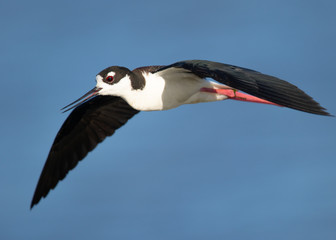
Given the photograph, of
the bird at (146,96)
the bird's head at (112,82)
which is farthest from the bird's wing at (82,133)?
the bird's head at (112,82)

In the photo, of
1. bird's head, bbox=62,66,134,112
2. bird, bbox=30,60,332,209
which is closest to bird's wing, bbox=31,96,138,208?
bird, bbox=30,60,332,209

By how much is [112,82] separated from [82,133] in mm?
2201

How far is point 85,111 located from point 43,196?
6.03 feet

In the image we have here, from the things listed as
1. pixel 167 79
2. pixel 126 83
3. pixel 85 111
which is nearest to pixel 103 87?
pixel 126 83

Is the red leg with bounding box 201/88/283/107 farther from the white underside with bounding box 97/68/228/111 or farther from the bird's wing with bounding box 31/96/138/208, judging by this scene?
the bird's wing with bounding box 31/96/138/208

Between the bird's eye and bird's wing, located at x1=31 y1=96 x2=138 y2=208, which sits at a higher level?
the bird's eye

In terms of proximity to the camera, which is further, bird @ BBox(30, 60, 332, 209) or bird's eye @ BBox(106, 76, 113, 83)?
bird's eye @ BBox(106, 76, 113, 83)

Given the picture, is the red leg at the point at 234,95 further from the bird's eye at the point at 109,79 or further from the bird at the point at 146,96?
the bird's eye at the point at 109,79

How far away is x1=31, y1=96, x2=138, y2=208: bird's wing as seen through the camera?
1158cm

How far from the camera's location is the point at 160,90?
9.89m

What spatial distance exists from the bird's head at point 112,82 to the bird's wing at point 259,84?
3.84 feet

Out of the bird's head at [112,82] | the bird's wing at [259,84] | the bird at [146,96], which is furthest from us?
the bird's head at [112,82]

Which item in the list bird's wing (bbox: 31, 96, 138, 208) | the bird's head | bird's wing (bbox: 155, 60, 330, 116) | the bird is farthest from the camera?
bird's wing (bbox: 31, 96, 138, 208)

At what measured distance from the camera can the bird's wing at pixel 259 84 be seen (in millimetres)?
7930
